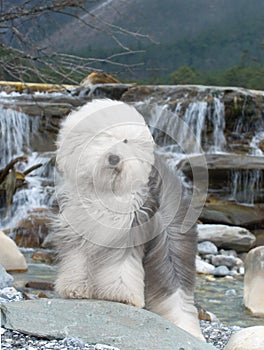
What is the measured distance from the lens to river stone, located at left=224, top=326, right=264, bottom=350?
12.3 feet

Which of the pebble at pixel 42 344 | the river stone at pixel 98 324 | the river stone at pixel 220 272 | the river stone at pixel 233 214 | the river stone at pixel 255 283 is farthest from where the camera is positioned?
the river stone at pixel 233 214

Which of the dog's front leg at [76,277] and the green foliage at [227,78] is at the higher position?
the dog's front leg at [76,277]

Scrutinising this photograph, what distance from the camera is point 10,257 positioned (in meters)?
8.39

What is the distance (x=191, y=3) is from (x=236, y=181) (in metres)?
27.4

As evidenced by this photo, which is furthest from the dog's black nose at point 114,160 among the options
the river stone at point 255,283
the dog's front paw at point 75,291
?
the river stone at point 255,283

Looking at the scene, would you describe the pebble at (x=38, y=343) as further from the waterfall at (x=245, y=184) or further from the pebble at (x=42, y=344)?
the waterfall at (x=245, y=184)

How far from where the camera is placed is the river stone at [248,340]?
3.74 m

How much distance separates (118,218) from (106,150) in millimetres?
376

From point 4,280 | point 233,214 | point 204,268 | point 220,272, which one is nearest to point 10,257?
point 4,280

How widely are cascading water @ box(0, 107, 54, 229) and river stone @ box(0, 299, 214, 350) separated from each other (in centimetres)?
870

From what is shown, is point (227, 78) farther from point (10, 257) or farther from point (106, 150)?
point (106, 150)

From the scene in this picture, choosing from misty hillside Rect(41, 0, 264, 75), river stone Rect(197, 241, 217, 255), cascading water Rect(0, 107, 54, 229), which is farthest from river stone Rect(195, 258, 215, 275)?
misty hillside Rect(41, 0, 264, 75)

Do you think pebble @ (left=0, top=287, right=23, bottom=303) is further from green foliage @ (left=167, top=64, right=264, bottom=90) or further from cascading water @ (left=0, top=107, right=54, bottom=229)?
green foliage @ (left=167, top=64, right=264, bottom=90)

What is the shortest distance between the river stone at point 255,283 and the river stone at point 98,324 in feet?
11.4
